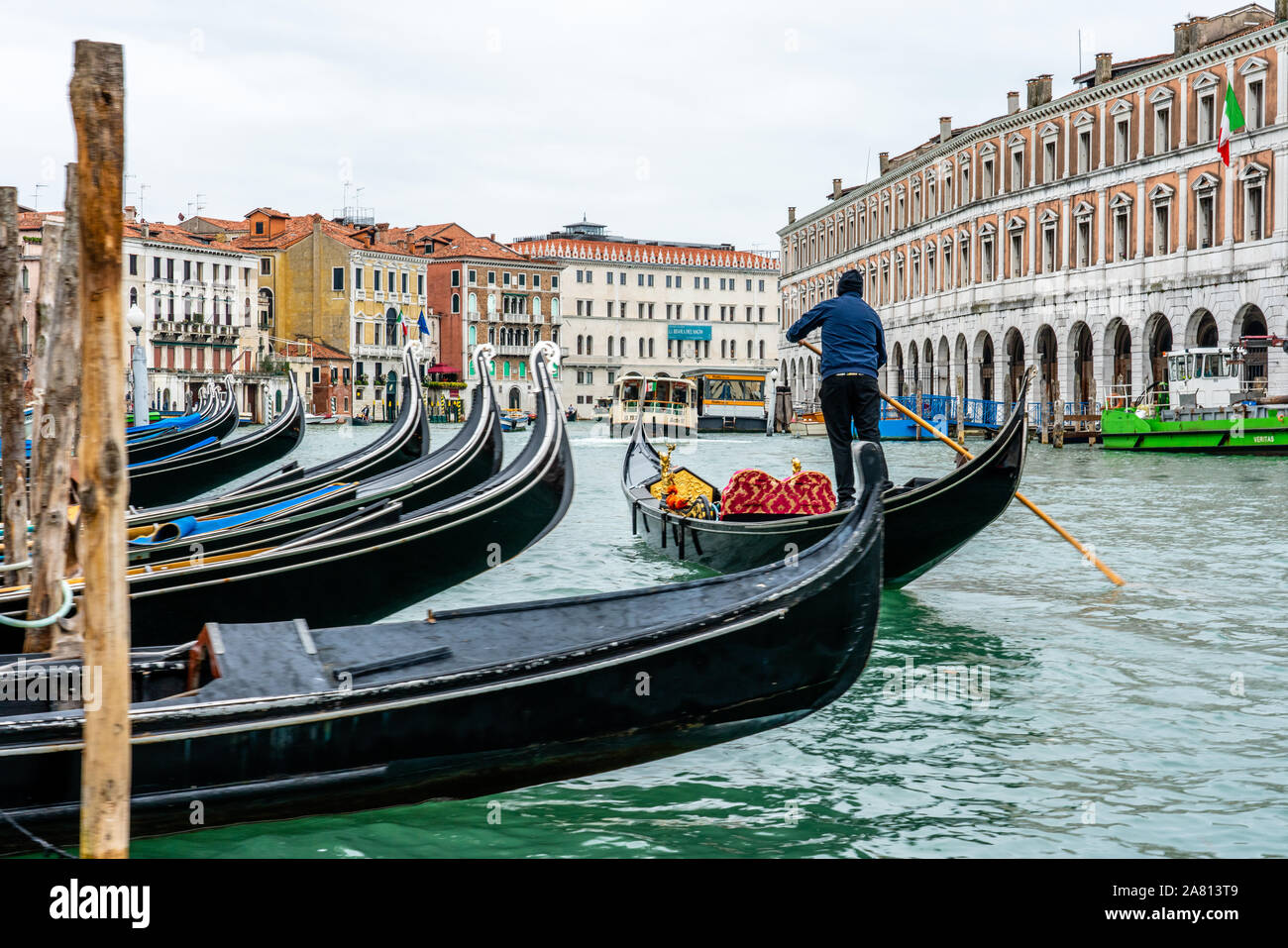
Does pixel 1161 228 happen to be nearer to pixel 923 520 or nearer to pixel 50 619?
pixel 923 520

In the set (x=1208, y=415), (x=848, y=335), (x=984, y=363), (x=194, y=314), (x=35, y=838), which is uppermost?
(x=194, y=314)

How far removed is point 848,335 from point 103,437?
3.99 m

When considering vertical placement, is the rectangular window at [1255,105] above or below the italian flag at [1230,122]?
above

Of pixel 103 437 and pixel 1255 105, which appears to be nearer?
pixel 103 437

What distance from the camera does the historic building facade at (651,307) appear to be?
54.2 meters

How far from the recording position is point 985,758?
3.92 m

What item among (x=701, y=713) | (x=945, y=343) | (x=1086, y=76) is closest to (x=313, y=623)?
(x=701, y=713)

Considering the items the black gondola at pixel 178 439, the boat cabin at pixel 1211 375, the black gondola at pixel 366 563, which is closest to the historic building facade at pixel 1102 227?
the boat cabin at pixel 1211 375

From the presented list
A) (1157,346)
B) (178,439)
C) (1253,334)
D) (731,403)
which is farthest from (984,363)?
(178,439)

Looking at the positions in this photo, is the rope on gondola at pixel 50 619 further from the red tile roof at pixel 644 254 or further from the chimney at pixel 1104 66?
the red tile roof at pixel 644 254

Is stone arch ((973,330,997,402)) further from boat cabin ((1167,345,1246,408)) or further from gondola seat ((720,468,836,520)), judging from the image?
gondola seat ((720,468,836,520))

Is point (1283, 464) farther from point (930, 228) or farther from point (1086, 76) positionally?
point (930, 228)

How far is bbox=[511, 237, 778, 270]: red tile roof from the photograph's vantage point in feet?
177

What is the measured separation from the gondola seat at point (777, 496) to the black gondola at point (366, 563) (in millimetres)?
1256
